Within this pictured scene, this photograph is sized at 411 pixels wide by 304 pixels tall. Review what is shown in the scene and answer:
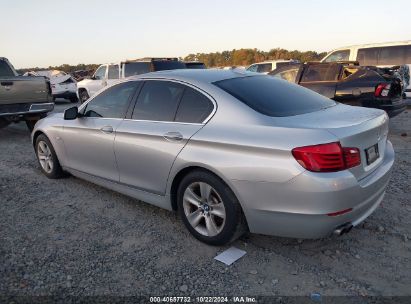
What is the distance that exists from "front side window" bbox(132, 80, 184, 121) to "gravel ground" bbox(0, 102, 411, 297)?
3.68 ft

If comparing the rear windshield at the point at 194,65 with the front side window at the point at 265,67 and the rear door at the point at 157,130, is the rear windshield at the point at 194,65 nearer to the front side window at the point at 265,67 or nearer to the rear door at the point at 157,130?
the front side window at the point at 265,67

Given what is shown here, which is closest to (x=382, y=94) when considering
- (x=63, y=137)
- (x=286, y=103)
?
(x=286, y=103)

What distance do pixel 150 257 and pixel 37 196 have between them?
2.30 metres

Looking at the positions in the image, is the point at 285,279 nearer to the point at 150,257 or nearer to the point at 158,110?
the point at 150,257

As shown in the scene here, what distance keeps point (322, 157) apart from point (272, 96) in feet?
3.28

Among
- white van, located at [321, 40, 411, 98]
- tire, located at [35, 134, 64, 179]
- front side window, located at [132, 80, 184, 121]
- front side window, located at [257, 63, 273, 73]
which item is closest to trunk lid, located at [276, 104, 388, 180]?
front side window, located at [132, 80, 184, 121]

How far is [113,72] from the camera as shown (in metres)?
13.8

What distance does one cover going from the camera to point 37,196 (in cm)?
476

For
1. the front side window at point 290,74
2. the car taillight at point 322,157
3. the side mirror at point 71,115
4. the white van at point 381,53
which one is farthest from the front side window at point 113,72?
the car taillight at point 322,157

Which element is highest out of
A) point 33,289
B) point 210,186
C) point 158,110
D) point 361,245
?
point 158,110

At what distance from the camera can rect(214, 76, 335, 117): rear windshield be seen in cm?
321

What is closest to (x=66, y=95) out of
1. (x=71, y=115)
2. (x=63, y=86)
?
(x=63, y=86)

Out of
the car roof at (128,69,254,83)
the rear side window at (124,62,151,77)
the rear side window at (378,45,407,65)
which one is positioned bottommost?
the rear side window at (378,45,407,65)

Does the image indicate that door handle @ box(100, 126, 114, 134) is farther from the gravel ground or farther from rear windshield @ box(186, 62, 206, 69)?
rear windshield @ box(186, 62, 206, 69)
